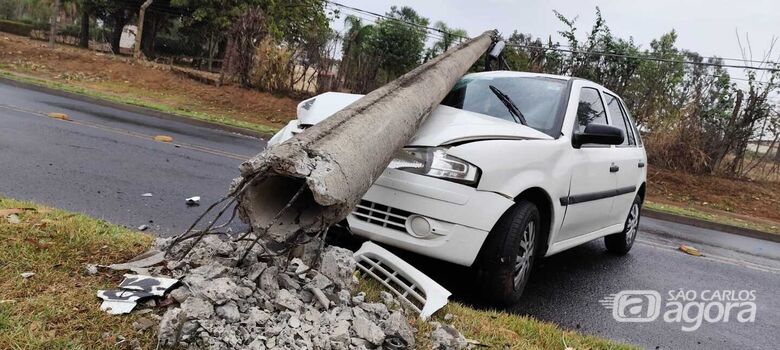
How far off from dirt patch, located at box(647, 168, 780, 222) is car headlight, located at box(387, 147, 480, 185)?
11546 mm

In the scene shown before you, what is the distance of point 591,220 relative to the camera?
5.03m

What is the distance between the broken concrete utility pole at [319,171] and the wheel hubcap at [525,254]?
1.14 m

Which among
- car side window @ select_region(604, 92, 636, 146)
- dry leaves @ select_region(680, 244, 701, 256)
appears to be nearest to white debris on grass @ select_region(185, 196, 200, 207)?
car side window @ select_region(604, 92, 636, 146)

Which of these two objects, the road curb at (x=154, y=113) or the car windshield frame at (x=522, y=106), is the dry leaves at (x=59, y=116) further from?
the car windshield frame at (x=522, y=106)

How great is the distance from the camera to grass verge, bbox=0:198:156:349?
2301 mm

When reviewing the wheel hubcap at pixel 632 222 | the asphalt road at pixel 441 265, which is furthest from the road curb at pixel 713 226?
the wheel hubcap at pixel 632 222

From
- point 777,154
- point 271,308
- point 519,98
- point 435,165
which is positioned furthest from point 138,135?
point 777,154

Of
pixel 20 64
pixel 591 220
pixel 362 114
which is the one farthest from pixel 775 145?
pixel 20 64

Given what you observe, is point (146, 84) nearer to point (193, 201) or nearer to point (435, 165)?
point (193, 201)

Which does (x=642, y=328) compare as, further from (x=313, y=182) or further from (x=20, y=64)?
(x=20, y=64)

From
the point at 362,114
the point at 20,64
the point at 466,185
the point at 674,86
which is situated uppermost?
the point at 674,86

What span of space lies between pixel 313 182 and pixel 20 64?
22.1 meters

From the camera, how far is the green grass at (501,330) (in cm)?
317

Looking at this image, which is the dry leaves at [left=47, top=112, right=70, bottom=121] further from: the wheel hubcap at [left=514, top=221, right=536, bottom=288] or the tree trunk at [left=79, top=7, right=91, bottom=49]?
Answer: the tree trunk at [left=79, top=7, right=91, bottom=49]
